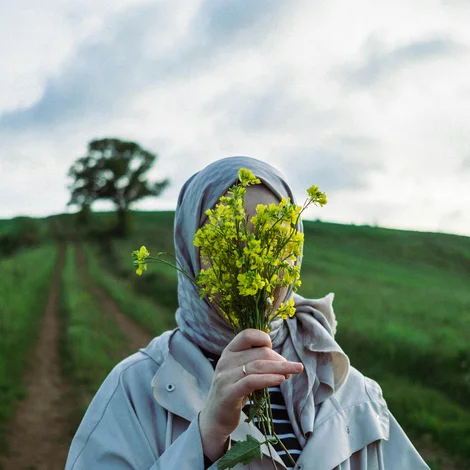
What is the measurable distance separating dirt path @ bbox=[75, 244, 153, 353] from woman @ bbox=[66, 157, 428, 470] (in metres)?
11.2

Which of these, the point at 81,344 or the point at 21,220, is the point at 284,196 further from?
the point at 21,220

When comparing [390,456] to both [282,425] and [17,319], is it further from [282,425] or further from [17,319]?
[17,319]

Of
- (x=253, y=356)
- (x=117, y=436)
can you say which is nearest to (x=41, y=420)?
(x=117, y=436)

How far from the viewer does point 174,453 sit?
1968 millimetres

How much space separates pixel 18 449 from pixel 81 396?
2.04 m

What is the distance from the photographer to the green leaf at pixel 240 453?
174cm

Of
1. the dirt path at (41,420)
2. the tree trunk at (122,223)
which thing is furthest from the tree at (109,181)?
the dirt path at (41,420)

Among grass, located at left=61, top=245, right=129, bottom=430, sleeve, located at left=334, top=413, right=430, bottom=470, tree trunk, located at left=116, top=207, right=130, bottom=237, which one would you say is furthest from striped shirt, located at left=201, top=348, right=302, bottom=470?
tree trunk, located at left=116, top=207, right=130, bottom=237

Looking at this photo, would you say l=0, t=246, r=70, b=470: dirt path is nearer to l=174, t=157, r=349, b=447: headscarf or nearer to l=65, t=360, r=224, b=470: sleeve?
l=65, t=360, r=224, b=470: sleeve

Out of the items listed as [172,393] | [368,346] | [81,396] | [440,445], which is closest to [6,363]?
[81,396]

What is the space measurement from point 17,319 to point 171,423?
1561 centimetres

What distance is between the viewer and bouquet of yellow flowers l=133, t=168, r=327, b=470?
169cm

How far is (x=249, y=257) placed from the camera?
1.70 meters

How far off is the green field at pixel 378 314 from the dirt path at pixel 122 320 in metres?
0.25
